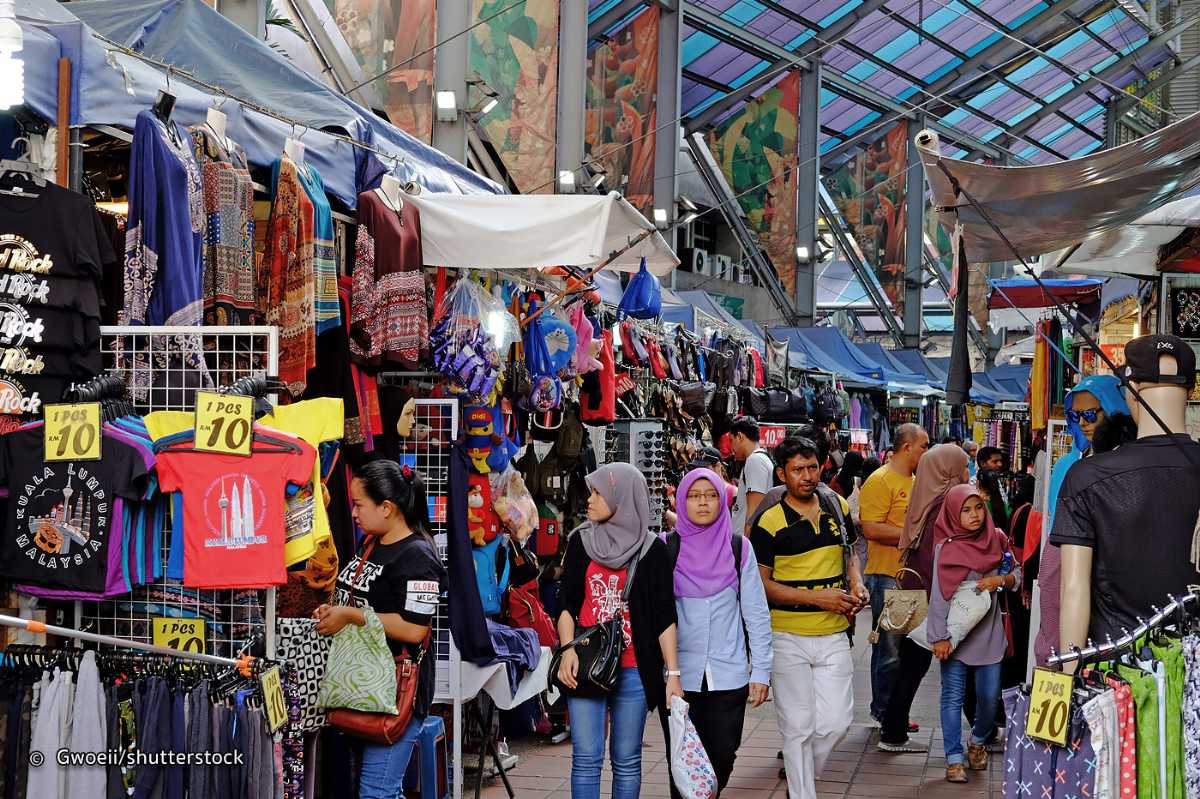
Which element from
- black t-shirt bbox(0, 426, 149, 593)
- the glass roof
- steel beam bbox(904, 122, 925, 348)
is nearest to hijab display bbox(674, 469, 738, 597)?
black t-shirt bbox(0, 426, 149, 593)

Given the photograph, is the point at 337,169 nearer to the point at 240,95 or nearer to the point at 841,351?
the point at 240,95

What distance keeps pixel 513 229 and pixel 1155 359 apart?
278 centimetres

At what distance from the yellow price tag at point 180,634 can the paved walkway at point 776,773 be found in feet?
8.40

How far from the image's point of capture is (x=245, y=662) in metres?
3.54

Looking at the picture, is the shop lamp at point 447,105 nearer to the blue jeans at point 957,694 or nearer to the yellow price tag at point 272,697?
the blue jeans at point 957,694

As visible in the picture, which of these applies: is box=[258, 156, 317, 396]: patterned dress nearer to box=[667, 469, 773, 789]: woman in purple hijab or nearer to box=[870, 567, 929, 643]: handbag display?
box=[667, 469, 773, 789]: woman in purple hijab

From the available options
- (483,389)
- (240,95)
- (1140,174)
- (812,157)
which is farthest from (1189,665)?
(812,157)

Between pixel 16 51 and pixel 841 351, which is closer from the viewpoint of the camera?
pixel 16 51

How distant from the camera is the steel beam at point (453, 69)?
41.7 feet

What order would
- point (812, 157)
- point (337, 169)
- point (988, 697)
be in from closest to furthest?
point (337, 169) → point (988, 697) → point (812, 157)

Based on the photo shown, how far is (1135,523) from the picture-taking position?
141 inches

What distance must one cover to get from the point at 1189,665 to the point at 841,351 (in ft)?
54.7

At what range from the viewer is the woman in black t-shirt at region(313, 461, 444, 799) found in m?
4.43

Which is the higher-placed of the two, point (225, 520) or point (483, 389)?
point (483, 389)
